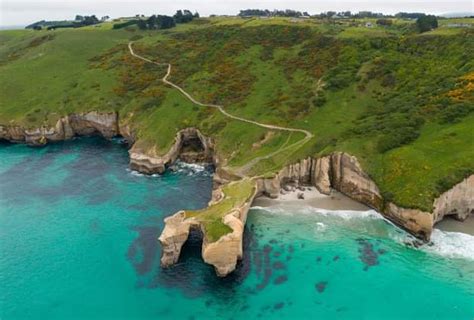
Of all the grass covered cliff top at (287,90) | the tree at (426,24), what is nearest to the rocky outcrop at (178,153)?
the grass covered cliff top at (287,90)

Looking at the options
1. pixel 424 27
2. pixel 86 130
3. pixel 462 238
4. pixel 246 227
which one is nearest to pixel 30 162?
pixel 86 130

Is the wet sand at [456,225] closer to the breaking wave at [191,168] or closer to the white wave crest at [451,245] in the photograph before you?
the white wave crest at [451,245]

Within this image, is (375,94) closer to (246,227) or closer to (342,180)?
(342,180)

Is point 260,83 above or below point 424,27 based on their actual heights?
below

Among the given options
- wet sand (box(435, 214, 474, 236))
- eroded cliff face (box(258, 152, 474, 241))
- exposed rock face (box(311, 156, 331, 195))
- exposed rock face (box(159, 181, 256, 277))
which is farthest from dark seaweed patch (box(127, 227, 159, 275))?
wet sand (box(435, 214, 474, 236))

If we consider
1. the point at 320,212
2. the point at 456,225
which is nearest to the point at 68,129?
the point at 320,212

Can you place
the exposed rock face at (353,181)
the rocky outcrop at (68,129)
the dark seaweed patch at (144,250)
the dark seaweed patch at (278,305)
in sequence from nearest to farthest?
the dark seaweed patch at (278,305)
the dark seaweed patch at (144,250)
the exposed rock face at (353,181)
the rocky outcrop at (68,129)

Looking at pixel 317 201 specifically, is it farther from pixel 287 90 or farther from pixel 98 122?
pixel 98 122
